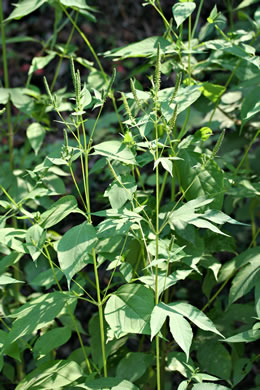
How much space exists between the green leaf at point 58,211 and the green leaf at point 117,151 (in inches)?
6.9

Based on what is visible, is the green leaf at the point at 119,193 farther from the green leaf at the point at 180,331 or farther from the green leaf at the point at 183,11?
the green leaf at the point at 183,11

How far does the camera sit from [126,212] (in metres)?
1.40

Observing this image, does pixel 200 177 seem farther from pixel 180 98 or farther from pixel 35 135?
pixel 35 135

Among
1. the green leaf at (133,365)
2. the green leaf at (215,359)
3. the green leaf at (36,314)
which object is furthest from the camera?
the green leaf at (215,359)

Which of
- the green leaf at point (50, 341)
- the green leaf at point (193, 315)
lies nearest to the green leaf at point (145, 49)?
the green leaf at point (193, 315)

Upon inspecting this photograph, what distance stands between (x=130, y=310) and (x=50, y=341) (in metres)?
0.35

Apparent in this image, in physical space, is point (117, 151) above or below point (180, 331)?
above

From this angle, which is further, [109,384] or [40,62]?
[40,62]

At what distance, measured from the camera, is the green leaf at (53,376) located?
1.55m

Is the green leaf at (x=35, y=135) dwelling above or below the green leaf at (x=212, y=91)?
below

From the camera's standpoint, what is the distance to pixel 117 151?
1.42m

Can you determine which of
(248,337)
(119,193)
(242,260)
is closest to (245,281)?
(242,260)

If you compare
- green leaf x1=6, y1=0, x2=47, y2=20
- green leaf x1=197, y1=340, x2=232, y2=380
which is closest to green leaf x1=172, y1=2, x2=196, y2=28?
green leaf x1=6, y1=0, x2=47, y2=20

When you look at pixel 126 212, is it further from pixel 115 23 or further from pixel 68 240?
pixel 115 23
